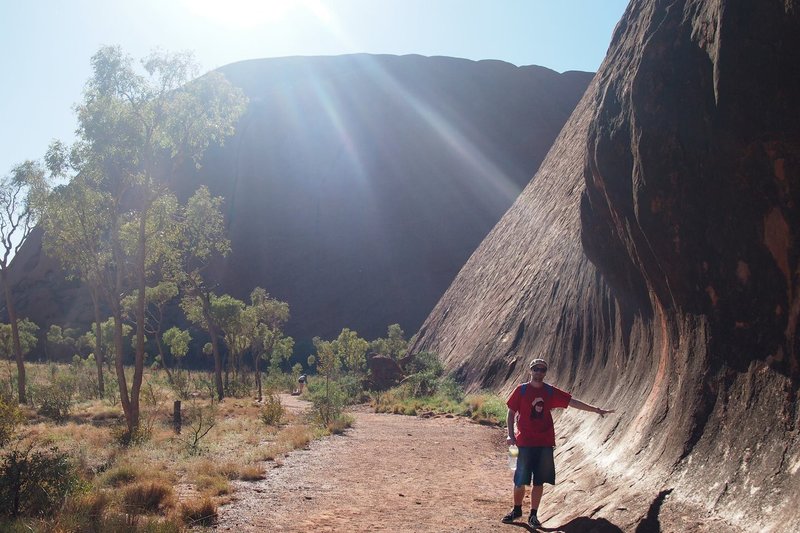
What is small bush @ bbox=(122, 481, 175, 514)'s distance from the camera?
332 inches

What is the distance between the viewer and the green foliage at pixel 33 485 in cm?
780

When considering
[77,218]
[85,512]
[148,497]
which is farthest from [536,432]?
[77,218]

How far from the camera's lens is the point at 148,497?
880 centimetres

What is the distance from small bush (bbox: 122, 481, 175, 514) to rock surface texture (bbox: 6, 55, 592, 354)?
68.4 meters

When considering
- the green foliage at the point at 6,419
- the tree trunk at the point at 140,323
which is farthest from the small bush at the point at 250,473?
the tree trunk at the point at 140,323

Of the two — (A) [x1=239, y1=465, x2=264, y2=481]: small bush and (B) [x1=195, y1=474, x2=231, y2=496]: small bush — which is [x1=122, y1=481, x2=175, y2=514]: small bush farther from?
(A) [x1=239, y1=465, x2=264, y2=481]: small bush

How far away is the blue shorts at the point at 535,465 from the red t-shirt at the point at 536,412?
0.07 meters

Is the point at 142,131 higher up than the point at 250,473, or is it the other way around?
the point at 142,131

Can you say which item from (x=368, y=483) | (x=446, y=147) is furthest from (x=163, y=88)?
(x=446, y=147)

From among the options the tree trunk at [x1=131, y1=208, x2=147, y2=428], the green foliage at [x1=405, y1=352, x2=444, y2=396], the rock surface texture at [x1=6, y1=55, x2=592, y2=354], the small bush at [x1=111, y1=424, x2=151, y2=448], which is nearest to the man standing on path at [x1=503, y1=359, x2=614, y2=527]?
the small bush at [x1=111, y1=424, x2=151, y2=448]

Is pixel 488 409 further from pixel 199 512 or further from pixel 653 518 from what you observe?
pixel 653 518

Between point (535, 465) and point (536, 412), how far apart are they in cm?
53

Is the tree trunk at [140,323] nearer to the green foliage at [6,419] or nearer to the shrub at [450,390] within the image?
the green foliage at [6,419]

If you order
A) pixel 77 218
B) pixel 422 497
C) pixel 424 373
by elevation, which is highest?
pixel 77 218
